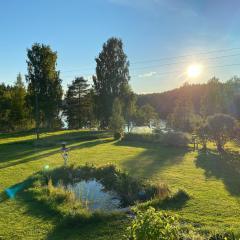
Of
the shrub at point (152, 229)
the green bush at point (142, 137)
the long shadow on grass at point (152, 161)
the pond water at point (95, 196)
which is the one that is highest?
the shrub at point (152, 229)

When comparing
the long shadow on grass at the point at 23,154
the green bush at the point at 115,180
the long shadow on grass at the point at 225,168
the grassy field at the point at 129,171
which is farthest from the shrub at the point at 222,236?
the long shadow on grass at the point at 23,154

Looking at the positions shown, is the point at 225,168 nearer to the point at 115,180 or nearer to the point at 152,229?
the point at 115,180

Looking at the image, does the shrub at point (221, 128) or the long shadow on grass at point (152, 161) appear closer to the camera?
the long shadow on grass at point (152, 161)

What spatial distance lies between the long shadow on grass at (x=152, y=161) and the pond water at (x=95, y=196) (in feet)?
10.2

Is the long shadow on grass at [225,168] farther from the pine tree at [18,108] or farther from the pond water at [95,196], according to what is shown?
the pine tree at [18,108]

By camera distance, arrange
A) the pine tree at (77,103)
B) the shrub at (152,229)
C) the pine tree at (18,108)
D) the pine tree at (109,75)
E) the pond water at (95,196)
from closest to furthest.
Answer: the shrub at (152,229)
the pond water at (95,196)
the pine tree at (109,75)
the pine tree at (18,108)
the pine tree at (77,103)

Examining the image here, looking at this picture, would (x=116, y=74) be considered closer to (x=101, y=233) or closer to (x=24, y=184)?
(x=24, y=184)

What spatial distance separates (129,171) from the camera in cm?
2173

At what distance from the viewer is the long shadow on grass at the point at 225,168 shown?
1823 cm

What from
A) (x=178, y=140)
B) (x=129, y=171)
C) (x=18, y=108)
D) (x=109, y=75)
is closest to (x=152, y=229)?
(x=129, y=171)

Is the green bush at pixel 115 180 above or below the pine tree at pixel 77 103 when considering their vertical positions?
below

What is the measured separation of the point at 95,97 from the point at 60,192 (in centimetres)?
3945

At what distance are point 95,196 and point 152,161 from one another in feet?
32.0

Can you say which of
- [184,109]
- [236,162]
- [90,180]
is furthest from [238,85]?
[90,180]
